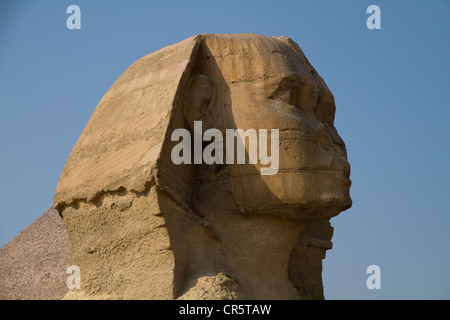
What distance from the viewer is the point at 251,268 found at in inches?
333

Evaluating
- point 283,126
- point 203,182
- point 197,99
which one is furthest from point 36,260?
point 283,126

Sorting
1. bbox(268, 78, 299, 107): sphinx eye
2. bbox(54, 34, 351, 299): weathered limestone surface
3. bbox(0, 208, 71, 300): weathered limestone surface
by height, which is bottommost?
bbox(0, 208, 71, 300): weathered limestone surface

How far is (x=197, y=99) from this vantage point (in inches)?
338

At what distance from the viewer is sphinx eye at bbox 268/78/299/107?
856 cm

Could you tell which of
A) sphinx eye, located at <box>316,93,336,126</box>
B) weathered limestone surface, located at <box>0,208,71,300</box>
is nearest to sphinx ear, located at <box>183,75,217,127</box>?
sphinx eye, located at <box>316,93,336,126</box>

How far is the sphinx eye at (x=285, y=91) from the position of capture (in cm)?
856

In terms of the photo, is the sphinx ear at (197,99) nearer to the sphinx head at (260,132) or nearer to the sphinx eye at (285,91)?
the sphinx head at (260,132)

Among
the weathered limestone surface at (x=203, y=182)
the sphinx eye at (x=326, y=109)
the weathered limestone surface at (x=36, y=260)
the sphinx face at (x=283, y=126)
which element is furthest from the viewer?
the weathered limestone surface at (x=36, y=260)

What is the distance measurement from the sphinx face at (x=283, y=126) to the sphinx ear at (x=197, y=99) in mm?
160

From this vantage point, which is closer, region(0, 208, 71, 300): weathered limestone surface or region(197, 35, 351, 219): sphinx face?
region(197, 35, 351, 219): sphinx face

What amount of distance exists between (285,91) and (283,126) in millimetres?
440

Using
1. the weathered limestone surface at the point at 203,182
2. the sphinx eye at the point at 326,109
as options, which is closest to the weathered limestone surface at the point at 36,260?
the weathered limestone surface at the point at 203,182

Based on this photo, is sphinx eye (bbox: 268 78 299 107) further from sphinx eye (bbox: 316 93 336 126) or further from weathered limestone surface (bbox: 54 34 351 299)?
sphinx eye (bbox: 316 93 336 126)

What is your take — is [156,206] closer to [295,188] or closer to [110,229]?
[110,229]
